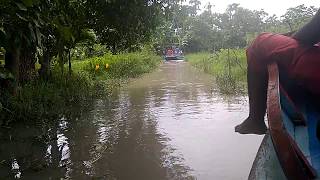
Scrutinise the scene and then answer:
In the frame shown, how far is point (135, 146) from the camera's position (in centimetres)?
631

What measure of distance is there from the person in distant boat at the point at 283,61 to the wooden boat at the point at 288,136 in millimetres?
69

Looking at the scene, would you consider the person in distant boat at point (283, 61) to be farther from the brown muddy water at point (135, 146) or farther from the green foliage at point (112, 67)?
the green foliage at point (112, 67)

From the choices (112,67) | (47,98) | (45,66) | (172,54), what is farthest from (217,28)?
(47,98)

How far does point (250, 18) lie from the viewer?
3353cm

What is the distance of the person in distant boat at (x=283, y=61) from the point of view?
6.75 ft

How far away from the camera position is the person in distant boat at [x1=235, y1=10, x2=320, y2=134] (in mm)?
2059

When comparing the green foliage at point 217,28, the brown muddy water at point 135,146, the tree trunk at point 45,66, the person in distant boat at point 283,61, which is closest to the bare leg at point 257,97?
the person in distant boat at point 283,61

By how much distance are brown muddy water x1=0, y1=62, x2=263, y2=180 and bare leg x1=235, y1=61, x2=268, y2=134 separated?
251cm

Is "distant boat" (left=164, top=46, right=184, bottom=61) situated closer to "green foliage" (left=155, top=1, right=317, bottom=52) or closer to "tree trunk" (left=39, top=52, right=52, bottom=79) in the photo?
"green foliage" (left=155, top=1, right=317, bottom=52)

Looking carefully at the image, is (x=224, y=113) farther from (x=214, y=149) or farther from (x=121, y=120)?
(x=214, y=149)

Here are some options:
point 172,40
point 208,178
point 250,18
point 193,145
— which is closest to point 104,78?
point 193,145

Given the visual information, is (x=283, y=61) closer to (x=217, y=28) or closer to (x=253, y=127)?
(x=253, y=127)

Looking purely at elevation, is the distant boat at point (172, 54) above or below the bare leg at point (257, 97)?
below

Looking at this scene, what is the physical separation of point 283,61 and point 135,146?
172 inches
